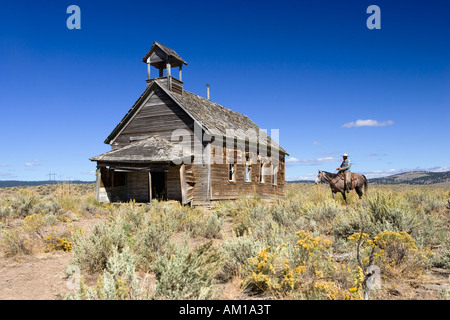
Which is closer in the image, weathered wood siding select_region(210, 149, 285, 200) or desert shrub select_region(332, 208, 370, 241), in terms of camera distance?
desert shrub select_region(332, 208, 370, 241)

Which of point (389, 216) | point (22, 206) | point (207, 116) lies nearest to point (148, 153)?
point (207, 116)

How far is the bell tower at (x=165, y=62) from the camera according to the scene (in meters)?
18.1

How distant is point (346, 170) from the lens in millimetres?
13992

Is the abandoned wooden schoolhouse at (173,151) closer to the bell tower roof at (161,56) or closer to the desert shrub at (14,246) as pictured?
the bell tower roof at (161,56)

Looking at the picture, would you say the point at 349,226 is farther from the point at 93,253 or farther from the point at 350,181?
the point at 350,181

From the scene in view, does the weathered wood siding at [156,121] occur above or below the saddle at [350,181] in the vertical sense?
above

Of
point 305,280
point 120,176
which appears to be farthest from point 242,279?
point 120,176

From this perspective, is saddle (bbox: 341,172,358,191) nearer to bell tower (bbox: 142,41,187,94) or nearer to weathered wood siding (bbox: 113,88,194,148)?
weathered wood siding (bbox: 113,88,194,148)

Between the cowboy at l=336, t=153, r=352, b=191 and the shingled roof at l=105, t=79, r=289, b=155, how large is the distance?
615cm

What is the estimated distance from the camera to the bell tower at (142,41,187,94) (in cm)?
1814

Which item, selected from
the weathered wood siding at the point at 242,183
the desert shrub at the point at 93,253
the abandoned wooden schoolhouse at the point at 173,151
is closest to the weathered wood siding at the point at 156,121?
the abandoned wooden schoolhouse at the point at 173,151

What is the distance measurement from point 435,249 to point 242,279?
420 centimetres

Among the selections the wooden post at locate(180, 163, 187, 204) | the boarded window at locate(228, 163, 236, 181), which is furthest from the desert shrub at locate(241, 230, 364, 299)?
the boarded window at locate(228, 163, 236, 181)
